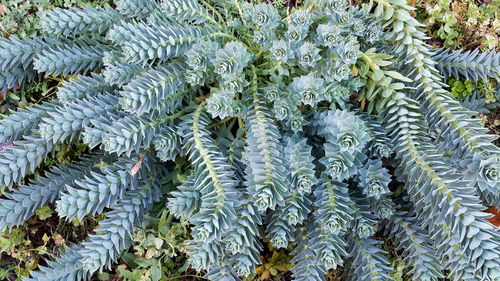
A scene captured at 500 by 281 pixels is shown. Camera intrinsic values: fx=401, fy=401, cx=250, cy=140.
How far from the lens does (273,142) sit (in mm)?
1786

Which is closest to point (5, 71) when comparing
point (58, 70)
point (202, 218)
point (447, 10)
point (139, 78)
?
point (58, 70)

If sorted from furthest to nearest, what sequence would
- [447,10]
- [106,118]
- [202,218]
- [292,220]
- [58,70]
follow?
[447,10], [58,70], [106,118], [292,220], [202,218]

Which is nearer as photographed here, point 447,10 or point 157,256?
point 157,256

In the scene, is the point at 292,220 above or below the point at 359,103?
below

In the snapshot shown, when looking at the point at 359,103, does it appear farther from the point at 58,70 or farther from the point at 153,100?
the point at 58,70

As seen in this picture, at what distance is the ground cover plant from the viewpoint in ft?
5.52

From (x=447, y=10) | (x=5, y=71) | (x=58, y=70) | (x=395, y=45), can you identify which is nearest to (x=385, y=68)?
(x=395, y=45)

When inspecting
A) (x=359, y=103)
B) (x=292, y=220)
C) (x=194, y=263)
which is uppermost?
(x=359, y=103)

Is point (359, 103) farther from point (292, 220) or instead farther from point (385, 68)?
point (292, 220)

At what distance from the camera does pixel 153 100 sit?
182 cm

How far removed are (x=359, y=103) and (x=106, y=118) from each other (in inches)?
53.3

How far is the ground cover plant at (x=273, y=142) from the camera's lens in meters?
1.68

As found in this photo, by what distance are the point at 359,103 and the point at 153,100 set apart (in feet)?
3.73

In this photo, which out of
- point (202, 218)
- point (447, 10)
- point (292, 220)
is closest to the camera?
point (202, 218)
